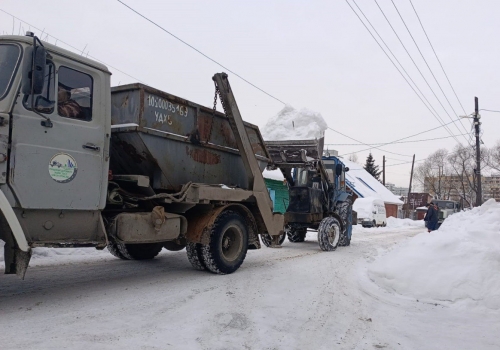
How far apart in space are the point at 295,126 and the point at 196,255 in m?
17.1

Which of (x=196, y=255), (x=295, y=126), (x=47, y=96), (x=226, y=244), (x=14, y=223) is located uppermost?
(x=295, y=126)

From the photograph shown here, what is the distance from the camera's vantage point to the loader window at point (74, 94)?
5348mm

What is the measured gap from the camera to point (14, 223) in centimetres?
459

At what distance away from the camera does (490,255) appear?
6.55 meters

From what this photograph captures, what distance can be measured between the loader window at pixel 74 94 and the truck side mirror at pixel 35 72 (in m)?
0.53

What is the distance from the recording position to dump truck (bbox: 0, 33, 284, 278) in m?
4.84

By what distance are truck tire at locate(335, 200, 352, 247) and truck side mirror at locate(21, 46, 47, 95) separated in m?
10.3

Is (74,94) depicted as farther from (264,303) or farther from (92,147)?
(264,303)

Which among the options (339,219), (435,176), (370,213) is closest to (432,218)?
(339,219)

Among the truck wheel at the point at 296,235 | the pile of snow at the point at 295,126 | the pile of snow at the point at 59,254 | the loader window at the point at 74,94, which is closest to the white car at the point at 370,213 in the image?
the pile of snow at the point at 295,126

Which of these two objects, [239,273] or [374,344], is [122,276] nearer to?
[239,273]

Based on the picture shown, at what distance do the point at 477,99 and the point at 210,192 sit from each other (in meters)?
29.5

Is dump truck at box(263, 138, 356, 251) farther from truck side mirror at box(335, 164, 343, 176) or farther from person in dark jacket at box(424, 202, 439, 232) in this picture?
person in dark jacket at box(424, 202, 439, 232)

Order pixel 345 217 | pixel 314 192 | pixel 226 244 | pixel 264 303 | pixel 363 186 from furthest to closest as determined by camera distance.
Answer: pixel 363 186
pixel 345 217
pixel 314 192
pixel 226 244
pixel 264 303
